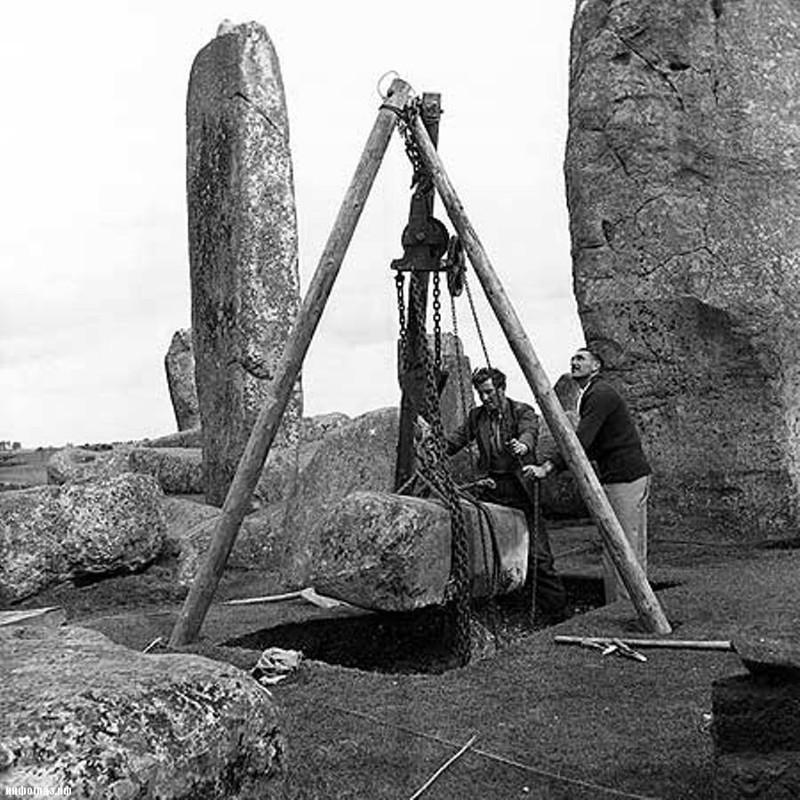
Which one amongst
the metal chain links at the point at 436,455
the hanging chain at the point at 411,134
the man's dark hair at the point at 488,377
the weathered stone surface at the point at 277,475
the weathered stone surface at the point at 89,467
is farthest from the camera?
the weathered stone surface at the point at 89,467

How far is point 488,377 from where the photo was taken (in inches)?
312

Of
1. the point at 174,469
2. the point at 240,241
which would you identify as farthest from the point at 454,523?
the point at 174,469

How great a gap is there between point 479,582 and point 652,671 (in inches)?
60.7

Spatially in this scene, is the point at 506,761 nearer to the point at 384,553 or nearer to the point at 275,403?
the point at 384,553

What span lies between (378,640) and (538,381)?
1.82 m

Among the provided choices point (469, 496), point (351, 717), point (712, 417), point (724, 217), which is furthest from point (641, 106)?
point (351, 717)

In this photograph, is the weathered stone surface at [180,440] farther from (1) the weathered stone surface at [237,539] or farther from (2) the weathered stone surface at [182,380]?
(1) the weathered stone surface at [237,539]

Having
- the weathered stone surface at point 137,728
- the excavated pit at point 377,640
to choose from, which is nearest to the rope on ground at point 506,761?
the weathered stone surface at point 137,728

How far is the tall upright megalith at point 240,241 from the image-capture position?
1168 centimetres

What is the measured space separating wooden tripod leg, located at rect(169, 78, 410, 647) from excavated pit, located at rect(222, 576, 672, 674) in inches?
12.7

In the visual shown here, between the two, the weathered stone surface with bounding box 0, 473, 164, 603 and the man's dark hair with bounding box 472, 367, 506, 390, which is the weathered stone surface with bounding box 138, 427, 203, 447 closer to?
the weathered stone surface with bounding box 0, 473, 164, 603

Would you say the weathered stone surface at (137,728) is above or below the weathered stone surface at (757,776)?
above

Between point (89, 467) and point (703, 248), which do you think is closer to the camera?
point (703, 248)

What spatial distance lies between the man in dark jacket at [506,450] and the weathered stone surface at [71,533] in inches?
121
